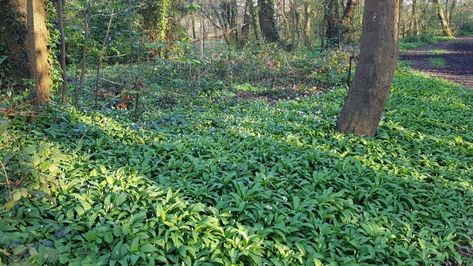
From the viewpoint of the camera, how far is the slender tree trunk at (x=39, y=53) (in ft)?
19.3

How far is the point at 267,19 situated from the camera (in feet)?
62.8

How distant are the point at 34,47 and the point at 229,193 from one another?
4.07 meters

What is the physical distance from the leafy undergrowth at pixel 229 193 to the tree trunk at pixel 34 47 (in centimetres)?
80

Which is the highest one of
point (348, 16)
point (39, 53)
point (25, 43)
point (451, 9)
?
point (451, 9)

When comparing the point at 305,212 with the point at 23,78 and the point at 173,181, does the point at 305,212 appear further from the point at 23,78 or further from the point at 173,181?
the point at 23,78

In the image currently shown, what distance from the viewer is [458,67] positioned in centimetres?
1689

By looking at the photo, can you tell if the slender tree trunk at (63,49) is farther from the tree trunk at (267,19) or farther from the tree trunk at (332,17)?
the tree trunk at (332,17)

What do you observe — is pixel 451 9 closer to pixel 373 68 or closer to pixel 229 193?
pixel 373 68

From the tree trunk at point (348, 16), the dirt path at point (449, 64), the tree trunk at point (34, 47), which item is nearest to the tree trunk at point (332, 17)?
the tree trunk at point (348, 16)

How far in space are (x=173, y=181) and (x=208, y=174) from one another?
1.38ft

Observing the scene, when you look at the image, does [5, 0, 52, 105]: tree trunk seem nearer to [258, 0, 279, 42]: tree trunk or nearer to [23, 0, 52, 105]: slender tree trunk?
[23, 0, 52, 105]: slender tree trunk

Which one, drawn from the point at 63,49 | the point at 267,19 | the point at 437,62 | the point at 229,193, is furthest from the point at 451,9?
the point at 229,193

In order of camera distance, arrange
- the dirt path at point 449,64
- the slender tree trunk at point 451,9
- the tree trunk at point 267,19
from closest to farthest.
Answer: the dirt path at point 449,64 < the tree trunk at point 267,19 < the slender tree trunk at point 451,9

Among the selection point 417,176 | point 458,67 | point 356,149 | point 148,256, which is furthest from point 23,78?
point 458,67
